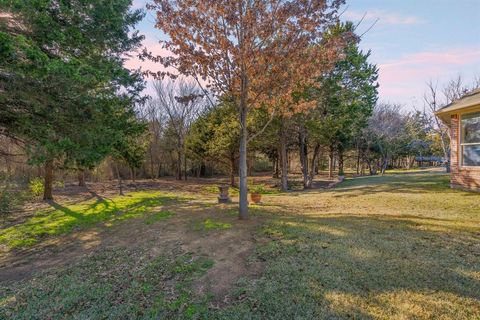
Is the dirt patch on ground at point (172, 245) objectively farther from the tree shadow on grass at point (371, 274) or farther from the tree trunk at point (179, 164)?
the tree trunk at point (179, 164)

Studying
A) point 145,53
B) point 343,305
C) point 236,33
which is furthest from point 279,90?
point 343,305

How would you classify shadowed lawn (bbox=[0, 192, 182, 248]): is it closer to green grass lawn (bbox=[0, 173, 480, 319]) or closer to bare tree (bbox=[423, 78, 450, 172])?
green grass lawn (bbox=[0, 173, 480, 319])

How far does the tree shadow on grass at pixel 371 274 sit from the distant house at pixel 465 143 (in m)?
5.32

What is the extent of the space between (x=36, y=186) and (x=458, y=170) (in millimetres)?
20428

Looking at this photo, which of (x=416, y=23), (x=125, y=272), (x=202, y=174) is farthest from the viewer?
(x=202, y=174)

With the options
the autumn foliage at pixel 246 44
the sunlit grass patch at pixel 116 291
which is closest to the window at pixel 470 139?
the autumn foliage at pixel 246 44

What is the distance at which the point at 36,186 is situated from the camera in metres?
15.5

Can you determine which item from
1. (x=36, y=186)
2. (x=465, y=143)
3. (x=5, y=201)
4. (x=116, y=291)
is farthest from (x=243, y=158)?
(x=36, y=186)

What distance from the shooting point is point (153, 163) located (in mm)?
26953

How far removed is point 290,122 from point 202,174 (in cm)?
1690

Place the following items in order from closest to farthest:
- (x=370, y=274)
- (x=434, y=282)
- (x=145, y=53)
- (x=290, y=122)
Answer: (x=434, y=282)
(x=370, y=274)
(x=145, y=53)
(x=290, y=122)

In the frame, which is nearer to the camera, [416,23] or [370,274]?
[370,274]

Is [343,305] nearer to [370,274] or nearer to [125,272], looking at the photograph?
[370,274]

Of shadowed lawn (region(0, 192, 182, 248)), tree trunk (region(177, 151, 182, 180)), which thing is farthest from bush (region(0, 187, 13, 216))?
tree trunk (region(177, 151, 182, 180))
